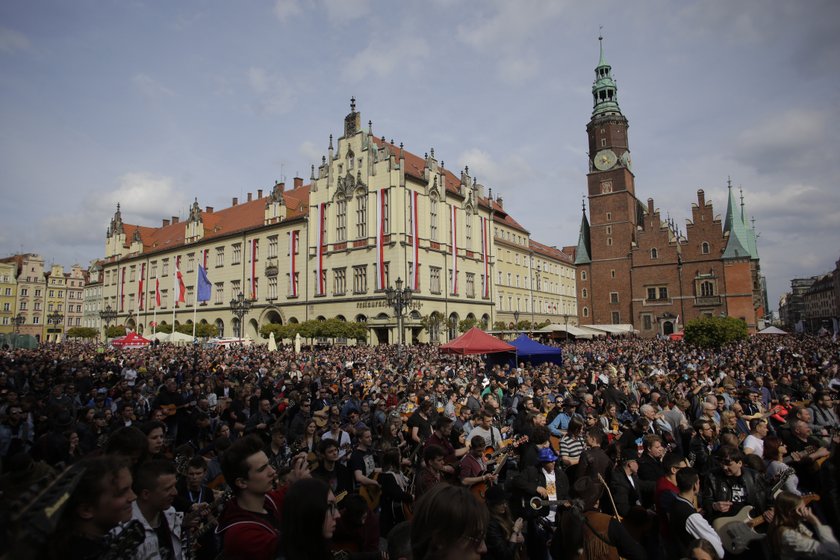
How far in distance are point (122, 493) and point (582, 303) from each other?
71.7m

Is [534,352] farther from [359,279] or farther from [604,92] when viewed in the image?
[604,92]

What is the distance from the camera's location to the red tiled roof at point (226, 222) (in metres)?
53.2

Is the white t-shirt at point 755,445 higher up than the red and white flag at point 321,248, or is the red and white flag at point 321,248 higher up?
the red and white flag at point 321,248

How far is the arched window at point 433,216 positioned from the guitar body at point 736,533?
40289 mm

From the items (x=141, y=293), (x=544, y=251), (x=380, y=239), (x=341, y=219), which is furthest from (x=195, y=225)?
(x=544, y=251)

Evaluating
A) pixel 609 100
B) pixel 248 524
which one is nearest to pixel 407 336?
pixel 248 524

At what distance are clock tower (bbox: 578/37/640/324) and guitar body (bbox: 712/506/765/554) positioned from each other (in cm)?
6482

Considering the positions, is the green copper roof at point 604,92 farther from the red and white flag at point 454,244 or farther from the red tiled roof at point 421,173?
the red and white flag at point 454,244

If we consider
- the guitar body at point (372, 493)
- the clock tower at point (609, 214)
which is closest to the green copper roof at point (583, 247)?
the clock tower at point (609, 214)

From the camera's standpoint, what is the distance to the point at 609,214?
2628 inches

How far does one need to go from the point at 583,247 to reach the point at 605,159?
41.4 ft

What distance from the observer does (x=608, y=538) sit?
378 cm

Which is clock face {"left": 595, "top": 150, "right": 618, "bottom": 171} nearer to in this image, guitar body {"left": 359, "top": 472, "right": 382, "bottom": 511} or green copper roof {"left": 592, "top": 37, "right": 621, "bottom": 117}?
green copper roof {"left": 592, "top": 37, "right": 621, "bottom": 117}

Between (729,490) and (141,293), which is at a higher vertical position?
(141,293)
